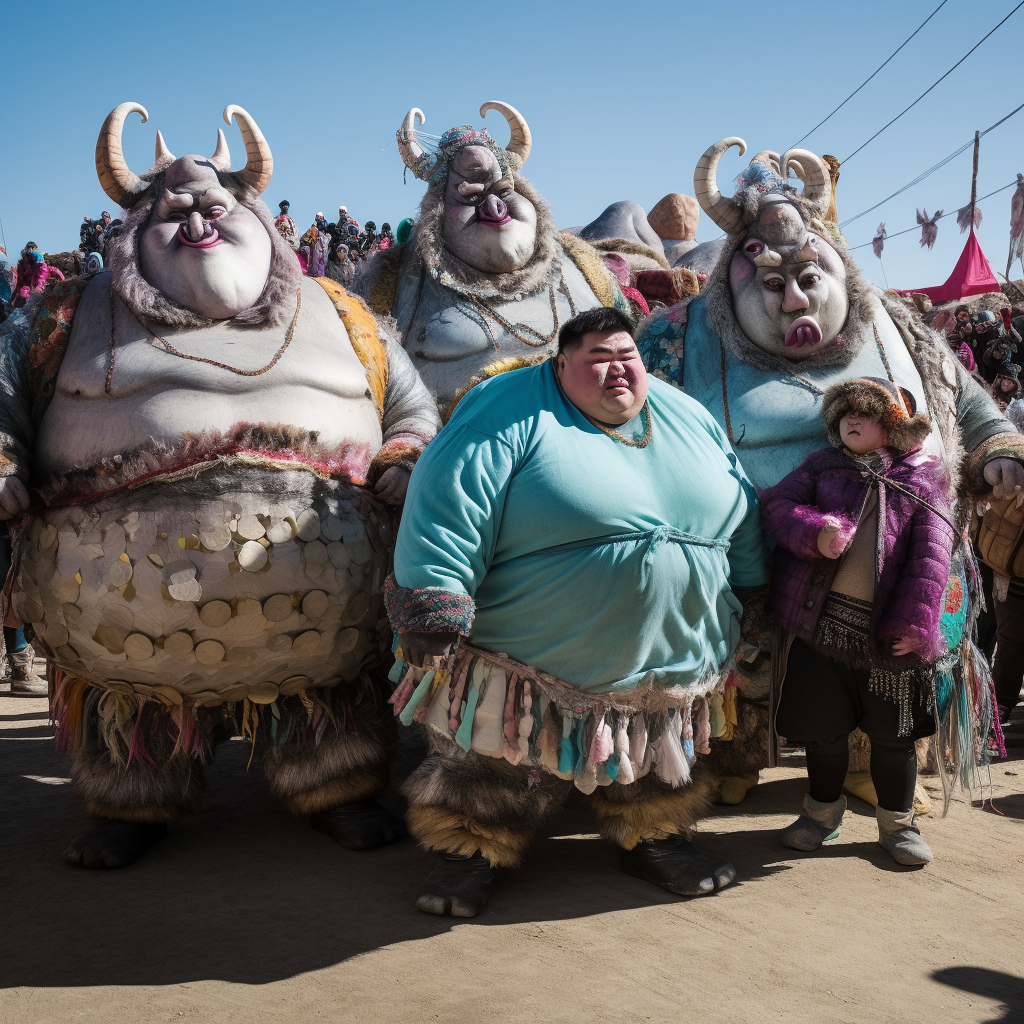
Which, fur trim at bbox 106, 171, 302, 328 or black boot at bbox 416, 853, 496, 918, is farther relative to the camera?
fur trim at bbox 106, 171, 302, 328

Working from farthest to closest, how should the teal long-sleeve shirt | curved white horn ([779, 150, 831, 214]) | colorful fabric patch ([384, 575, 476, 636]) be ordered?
1. curved white horn ([779, 150, 831, 214])
2. the teal long-sleeve shirt
3. colorful fabric patch ([384, 575, 476, 636])

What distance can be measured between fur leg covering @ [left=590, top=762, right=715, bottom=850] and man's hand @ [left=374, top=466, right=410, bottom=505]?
38.4 inches

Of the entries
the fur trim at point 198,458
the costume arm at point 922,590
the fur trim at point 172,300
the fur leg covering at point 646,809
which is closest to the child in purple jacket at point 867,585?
the costume arm at point 922,590

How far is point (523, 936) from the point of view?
2.33 m

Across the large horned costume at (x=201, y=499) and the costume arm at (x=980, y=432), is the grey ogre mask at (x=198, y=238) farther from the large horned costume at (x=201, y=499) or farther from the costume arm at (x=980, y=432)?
the costume arm at (x=980, y=432)

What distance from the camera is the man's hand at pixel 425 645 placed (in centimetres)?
218

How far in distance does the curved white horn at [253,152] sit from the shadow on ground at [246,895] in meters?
1.96

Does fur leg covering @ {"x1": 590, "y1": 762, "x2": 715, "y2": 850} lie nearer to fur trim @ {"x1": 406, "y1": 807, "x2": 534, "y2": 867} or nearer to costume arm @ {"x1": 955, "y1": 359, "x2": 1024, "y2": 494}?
fur trim @ {"x1": 406, "y1": 807, "x2": 534, "y2": 867}

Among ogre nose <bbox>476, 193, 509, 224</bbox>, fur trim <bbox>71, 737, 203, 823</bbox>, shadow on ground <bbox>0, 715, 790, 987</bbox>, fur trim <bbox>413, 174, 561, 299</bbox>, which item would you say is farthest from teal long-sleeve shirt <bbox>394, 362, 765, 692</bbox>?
ogre nose <bbox>476, 193, 509, 224</bbox>

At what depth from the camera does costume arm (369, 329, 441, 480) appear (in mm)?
2818

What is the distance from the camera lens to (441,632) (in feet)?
7.12

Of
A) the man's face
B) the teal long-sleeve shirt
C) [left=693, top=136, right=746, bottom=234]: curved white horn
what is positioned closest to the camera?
the teal long-sleeve shirt

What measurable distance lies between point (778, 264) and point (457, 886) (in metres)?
2.06

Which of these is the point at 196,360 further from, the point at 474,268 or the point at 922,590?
the point at 922,590
